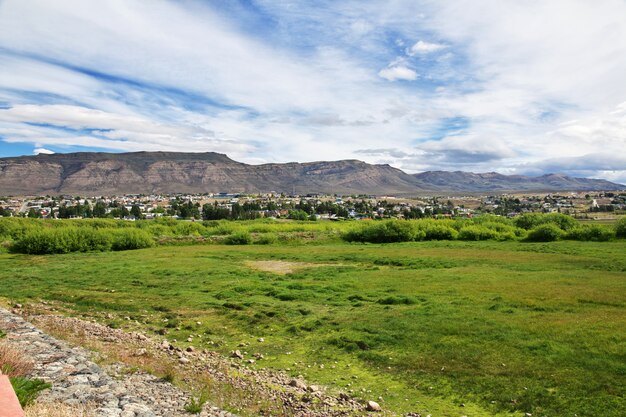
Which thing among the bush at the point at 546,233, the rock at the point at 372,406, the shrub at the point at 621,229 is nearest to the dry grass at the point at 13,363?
the rock at the point at 372,406

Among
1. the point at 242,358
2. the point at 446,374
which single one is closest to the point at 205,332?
the point at 242,358

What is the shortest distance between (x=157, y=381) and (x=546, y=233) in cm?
5952

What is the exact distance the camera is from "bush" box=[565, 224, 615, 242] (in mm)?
54344

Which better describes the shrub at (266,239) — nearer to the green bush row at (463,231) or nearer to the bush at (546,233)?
the green bush row at (463,231)

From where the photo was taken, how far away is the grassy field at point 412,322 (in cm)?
1009

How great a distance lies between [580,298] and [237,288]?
17.4m

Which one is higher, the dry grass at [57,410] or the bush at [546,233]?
the dry grass at [57,410]

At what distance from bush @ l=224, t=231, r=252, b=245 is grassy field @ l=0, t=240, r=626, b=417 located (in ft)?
100

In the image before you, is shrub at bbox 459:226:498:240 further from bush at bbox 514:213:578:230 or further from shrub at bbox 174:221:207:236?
shrub at bbox 174:221:207:236

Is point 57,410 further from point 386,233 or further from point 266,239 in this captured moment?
point 386,233

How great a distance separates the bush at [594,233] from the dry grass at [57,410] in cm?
6274

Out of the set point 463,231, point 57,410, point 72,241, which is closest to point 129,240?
point 72,241

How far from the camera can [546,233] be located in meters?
56.9

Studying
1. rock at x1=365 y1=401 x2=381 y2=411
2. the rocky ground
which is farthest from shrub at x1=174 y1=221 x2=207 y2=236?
rock at x1=365 y1=401 x2=381 y2=411
